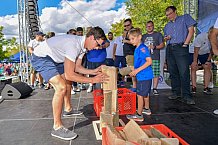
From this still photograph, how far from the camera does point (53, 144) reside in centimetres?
252

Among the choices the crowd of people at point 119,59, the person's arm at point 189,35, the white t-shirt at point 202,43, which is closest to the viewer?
the crowd of people at point 119,59

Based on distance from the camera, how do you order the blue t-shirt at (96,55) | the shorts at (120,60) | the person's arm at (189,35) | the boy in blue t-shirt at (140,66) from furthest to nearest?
the shorts at (120,60) → the blue t-shirt at (96,55) → the person's arm at (189,35) → the boy in blue t-shirt at (140,66)

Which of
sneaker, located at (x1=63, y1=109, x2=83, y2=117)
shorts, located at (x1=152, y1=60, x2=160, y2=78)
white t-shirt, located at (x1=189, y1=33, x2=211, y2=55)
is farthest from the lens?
shorts, located at (x1=152, y1=60, x2=160, y2=78)

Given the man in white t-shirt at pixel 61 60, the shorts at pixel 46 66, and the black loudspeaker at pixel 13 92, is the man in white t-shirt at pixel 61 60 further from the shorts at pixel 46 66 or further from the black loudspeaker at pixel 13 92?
the black loudspeaker at pixel 13 92

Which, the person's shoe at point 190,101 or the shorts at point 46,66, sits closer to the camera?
the shorts at point 46,66

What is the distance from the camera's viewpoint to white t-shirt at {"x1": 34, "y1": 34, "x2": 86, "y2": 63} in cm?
252

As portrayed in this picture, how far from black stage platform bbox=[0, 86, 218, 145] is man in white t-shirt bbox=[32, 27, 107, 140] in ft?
0.79

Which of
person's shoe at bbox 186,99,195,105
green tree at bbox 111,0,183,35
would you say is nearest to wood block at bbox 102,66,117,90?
person's shoe at bbox 186,99,195,105

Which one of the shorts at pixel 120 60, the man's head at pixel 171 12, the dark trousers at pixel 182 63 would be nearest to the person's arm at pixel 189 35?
the dark trousers at pixel 182 63

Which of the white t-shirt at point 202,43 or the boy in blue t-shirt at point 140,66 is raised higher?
the white t-shirt at point 202,43

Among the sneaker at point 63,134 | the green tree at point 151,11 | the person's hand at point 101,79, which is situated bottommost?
the sneaker at point 63,134

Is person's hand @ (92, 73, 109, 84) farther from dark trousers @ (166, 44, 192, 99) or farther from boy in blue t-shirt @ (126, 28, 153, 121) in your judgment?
dark trousers @ (166, 44, 192, 99)

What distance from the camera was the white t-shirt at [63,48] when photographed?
8.27 feet

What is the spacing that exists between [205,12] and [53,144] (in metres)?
7.41
